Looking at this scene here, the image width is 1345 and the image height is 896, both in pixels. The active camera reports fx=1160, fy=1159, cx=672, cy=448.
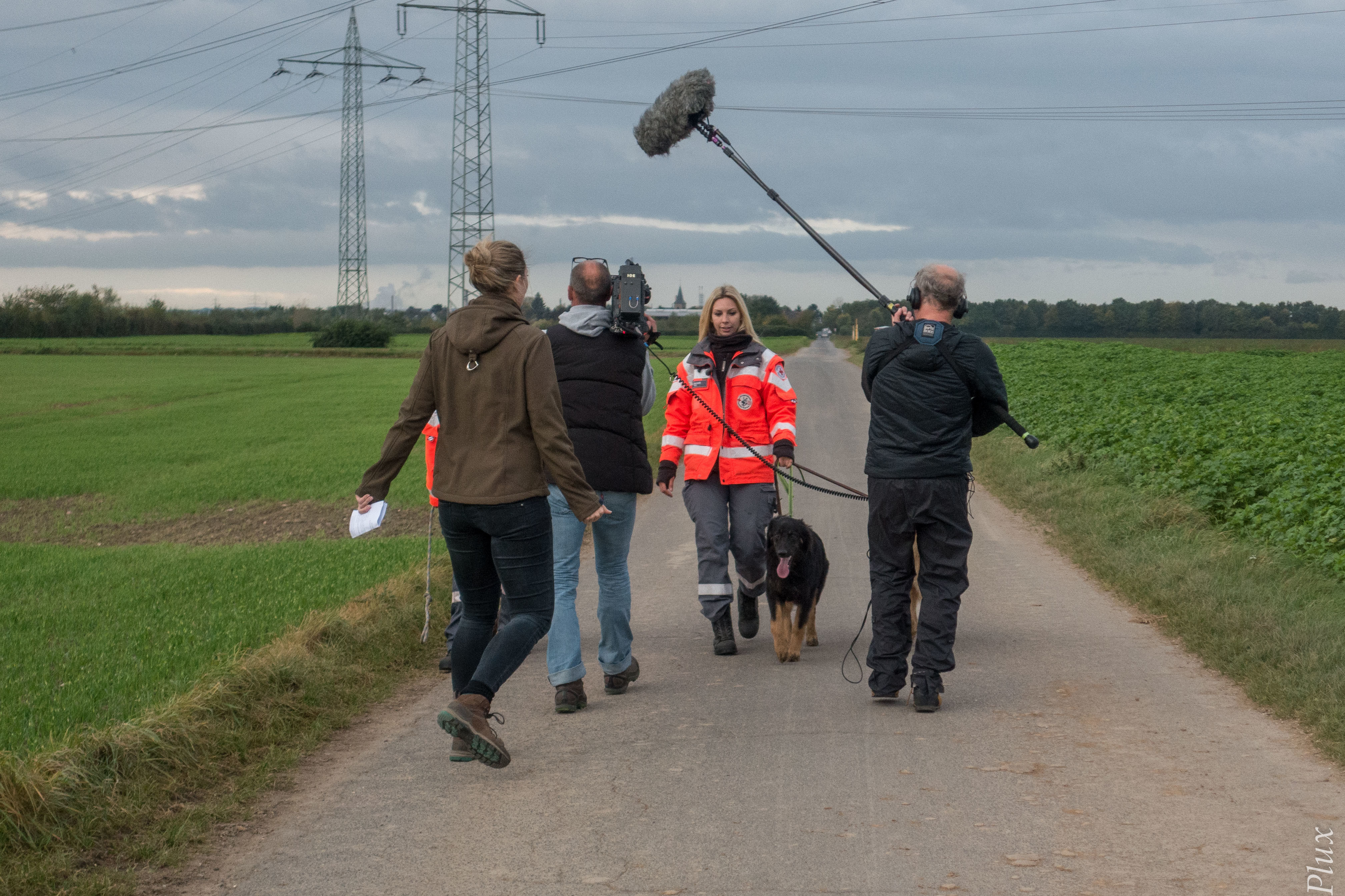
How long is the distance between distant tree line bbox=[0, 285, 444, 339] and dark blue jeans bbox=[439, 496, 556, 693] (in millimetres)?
69634

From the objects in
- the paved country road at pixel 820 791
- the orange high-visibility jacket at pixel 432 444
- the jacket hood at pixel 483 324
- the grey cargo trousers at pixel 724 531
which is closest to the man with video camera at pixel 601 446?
the paved country road at pixel 820 791

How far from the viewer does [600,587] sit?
621 centimetres

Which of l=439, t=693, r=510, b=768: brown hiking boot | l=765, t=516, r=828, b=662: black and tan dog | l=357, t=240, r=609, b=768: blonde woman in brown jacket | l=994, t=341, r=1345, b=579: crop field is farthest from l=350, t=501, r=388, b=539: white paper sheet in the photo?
l=994, t=341, r=1345, b=579: crop field

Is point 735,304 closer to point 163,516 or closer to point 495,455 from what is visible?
point 495,455

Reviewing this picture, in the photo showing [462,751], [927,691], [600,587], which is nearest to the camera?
[462,751]

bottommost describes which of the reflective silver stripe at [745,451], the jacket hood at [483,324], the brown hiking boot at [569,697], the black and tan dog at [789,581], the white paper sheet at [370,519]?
the brown hiking boot at [569,697]

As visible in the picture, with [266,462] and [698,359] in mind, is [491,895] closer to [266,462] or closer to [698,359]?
[698,359]

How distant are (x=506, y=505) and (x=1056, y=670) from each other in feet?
11.1

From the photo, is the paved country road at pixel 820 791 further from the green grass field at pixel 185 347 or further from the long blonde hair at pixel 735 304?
→ the green grass field at pixel 185 347

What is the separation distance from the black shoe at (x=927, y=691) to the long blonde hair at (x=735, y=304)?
2347mm

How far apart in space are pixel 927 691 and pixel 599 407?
7.15 feet

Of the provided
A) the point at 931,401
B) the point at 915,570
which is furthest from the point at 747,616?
the point at 931,401

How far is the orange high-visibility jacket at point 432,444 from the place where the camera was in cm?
524

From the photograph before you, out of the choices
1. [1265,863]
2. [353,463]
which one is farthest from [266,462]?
[1265,863]
